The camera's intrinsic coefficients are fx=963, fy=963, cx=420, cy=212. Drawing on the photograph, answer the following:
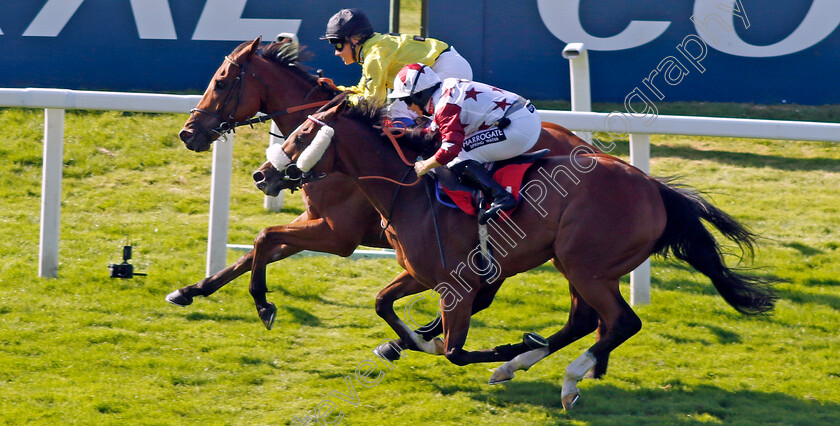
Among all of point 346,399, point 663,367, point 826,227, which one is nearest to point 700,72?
point 826,227

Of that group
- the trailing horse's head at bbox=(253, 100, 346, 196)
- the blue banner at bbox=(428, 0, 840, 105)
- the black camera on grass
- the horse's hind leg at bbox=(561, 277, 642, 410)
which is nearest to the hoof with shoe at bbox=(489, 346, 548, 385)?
the horse's hind leg at bbox=(561, 277, 642, 410)

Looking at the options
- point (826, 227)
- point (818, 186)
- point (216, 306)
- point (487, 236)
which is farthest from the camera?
point (818, 186)

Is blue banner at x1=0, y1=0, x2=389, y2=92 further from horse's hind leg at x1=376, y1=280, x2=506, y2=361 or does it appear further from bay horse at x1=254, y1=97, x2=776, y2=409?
bay horse at x1=254, y1=97, x2=776, y2=409

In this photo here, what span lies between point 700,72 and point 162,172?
536 cm

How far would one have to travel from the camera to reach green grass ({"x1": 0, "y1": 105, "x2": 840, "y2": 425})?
4926 mm

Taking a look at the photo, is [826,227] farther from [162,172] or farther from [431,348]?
[162,172]

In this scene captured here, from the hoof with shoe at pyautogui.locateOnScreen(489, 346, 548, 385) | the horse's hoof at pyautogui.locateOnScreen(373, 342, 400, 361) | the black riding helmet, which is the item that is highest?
the black riding helmet

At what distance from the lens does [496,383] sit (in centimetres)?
522

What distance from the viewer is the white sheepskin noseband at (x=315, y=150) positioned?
15.6 feet

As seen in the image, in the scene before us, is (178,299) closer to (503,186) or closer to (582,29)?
(503,186)

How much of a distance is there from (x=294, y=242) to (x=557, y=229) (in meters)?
1.67

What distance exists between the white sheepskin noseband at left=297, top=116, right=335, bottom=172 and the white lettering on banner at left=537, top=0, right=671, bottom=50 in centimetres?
529

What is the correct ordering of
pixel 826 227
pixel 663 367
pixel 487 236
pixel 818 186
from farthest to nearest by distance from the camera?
1. pixel 818 186
2. pixel 826 227
3. pixel 663 367
4. pixel 487 236

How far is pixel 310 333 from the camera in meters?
5.99
